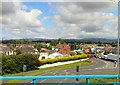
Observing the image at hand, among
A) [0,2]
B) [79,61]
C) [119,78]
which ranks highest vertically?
[0,2]

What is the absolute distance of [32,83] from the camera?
3.97 metres

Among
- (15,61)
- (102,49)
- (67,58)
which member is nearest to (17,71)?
(15,61)

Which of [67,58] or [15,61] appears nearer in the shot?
[15,61]

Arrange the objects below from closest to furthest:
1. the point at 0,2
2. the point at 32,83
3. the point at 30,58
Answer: the point at 32,83 → the point at 0,2 → the point at 30,58

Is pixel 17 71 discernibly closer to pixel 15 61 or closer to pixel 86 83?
pixel 15 61

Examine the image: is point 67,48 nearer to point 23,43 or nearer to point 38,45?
point 38,45

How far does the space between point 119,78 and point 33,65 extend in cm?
2600

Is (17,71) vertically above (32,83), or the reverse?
(32,83)

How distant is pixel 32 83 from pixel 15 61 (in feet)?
70.3

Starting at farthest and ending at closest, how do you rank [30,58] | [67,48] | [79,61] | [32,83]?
[67,48], [79,61], [30,58], [32,83]

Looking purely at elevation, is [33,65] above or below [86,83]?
below

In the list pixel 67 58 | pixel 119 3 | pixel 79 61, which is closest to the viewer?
pixel 119 3

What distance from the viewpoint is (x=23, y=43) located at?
160 ft

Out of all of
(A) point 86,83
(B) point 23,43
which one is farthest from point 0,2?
(B) point 23,43
